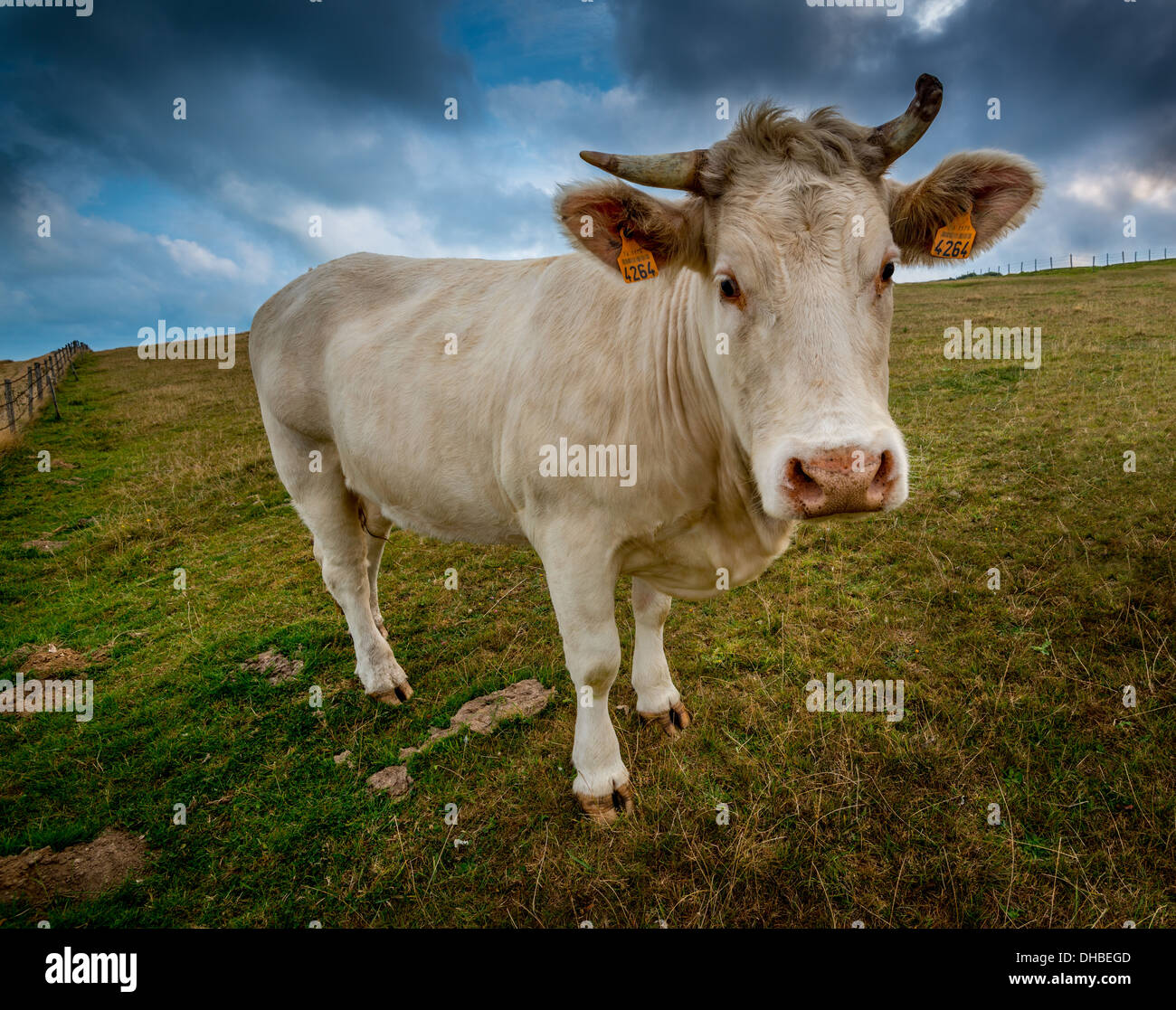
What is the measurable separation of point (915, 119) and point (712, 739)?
3349 millimetres

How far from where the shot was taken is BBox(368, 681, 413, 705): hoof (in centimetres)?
480

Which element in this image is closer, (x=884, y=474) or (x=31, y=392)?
(x=884, y=474)

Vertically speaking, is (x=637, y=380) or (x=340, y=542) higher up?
(x=637, y=380)

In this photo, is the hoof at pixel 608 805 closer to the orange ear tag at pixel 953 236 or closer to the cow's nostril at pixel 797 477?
the cow's nostril at pixel 797 477

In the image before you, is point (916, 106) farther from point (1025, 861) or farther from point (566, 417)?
point (1025, 861)

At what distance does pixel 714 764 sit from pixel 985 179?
330cm

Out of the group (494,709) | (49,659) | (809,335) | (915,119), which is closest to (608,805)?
(494,709)

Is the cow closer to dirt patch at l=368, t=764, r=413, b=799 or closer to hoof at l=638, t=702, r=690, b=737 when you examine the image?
hoof at l=638, t=702, r=690, b=737

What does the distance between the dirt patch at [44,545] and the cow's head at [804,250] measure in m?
10.6

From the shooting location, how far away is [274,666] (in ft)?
18.1

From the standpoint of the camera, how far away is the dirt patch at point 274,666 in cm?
534

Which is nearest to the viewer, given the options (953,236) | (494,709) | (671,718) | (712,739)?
(953,236)

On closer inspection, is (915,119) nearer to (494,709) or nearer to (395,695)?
(494,709)

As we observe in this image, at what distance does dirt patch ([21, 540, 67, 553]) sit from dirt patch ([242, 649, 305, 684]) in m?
6.13
